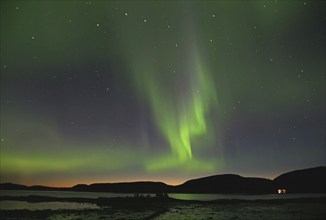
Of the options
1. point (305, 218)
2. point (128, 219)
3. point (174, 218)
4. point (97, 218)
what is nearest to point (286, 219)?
point (305, 218)

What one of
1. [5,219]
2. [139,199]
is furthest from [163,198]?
[5,219]

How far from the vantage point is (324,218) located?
105 ft

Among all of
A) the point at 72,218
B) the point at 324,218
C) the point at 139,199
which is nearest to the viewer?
the point at 324,218

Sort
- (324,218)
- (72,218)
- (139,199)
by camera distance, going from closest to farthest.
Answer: (324,218) → (72,218) → (139,199)

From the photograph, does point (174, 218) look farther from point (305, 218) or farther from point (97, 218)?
point (305, 218)

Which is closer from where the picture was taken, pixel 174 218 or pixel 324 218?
pixel 324 218

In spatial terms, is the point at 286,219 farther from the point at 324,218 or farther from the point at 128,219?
the point at 128,219

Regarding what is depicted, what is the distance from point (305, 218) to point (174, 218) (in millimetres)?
13526

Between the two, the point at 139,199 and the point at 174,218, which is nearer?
the point at 174,218

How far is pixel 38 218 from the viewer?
113ft

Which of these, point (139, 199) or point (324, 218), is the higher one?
point (139, 199)

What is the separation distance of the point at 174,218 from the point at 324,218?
592 inches

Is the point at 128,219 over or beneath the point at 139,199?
beneath

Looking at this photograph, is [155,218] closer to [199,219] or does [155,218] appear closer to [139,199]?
[199,219]
